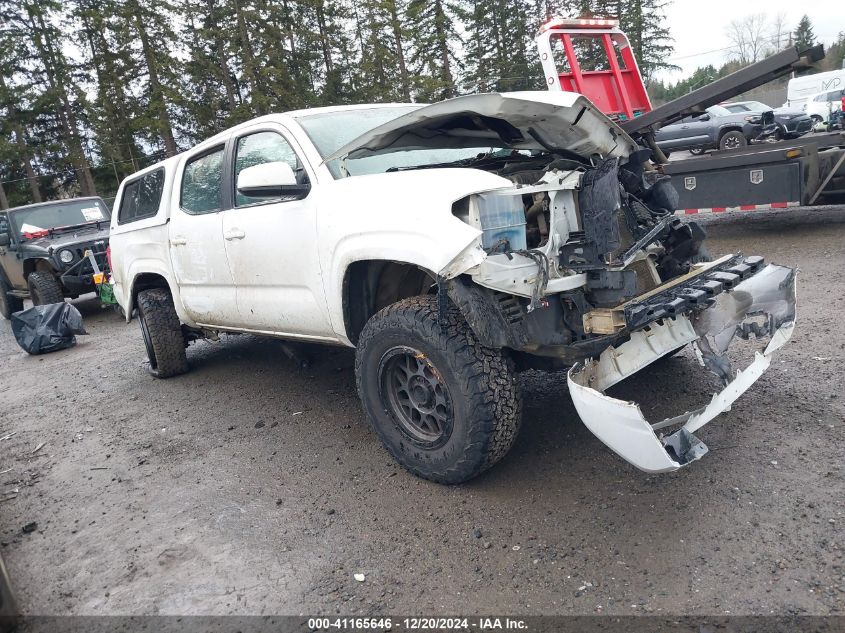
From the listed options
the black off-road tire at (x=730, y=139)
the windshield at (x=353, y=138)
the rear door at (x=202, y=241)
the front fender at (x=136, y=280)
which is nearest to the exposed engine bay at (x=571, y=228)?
the windshield at (x=353, y=138)

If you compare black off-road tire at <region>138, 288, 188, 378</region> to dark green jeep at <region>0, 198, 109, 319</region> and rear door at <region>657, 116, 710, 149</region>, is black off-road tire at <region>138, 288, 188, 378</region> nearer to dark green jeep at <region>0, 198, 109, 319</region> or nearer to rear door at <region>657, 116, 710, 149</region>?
dark green jeep at <region>0, 198, 109, 319</region>

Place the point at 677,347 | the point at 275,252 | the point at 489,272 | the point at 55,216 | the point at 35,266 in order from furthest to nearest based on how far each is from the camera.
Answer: the point at 55,216 < the point at 35,266 < the point at 275,252 < the point at 677,347 < the point at 489,272

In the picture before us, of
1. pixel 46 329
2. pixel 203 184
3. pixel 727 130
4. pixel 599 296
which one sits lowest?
pixel 46 329

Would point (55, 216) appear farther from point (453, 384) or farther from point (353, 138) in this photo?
point (453, 384)

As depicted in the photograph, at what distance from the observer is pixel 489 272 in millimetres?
2648

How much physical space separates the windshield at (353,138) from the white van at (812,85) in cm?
2939

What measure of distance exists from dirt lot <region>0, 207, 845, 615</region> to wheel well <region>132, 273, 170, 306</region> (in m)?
1.42

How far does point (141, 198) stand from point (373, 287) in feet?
11.1

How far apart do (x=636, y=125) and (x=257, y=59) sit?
25604 mm

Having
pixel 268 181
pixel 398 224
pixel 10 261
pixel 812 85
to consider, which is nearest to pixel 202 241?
pixel 268 181

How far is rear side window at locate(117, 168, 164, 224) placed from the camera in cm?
542

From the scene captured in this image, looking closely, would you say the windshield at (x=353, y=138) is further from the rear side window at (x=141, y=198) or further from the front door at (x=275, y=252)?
the rear side window at (x=141, y=198)

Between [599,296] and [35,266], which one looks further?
[35,266]

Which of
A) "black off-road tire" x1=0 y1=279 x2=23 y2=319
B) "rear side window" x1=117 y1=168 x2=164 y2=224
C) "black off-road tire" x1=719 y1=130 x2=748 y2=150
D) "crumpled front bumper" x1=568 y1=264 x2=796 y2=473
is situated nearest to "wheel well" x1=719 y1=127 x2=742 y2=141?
"black off-road tire" x1=719 y1=130 x2=748 y2=150
